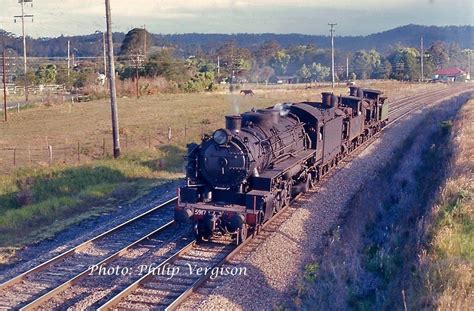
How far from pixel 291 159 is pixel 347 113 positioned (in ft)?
29.4

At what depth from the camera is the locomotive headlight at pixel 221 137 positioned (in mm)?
15422

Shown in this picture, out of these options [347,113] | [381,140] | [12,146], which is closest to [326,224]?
[347,113]

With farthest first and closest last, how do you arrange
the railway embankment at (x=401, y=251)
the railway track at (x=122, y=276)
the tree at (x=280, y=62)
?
the tree at (x=280, y=62) < the railway track at (x=122, y=276) < the railway embankment at (x=401, y=251)

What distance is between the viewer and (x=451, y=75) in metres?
117

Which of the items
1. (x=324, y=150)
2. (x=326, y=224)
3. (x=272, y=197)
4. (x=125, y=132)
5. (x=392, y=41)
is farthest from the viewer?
(x=392, y=41)

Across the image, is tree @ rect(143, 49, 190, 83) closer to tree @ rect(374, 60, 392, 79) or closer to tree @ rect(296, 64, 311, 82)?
tree @ rect(296, 64, 311, 82)

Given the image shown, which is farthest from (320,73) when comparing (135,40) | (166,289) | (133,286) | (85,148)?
(133,286)

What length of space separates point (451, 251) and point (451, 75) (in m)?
112

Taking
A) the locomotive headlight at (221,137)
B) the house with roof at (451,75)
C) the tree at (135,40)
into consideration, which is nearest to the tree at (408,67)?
the house with roof at (451,75)

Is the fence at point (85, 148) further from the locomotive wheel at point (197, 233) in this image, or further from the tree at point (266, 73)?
the tree at point (266, 73)

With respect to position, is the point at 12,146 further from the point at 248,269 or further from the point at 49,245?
the point at 248,269

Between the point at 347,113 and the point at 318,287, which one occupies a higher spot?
the point at 347,113

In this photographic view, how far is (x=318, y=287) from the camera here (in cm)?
1262

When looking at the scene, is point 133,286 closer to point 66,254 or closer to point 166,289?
point 166,289
